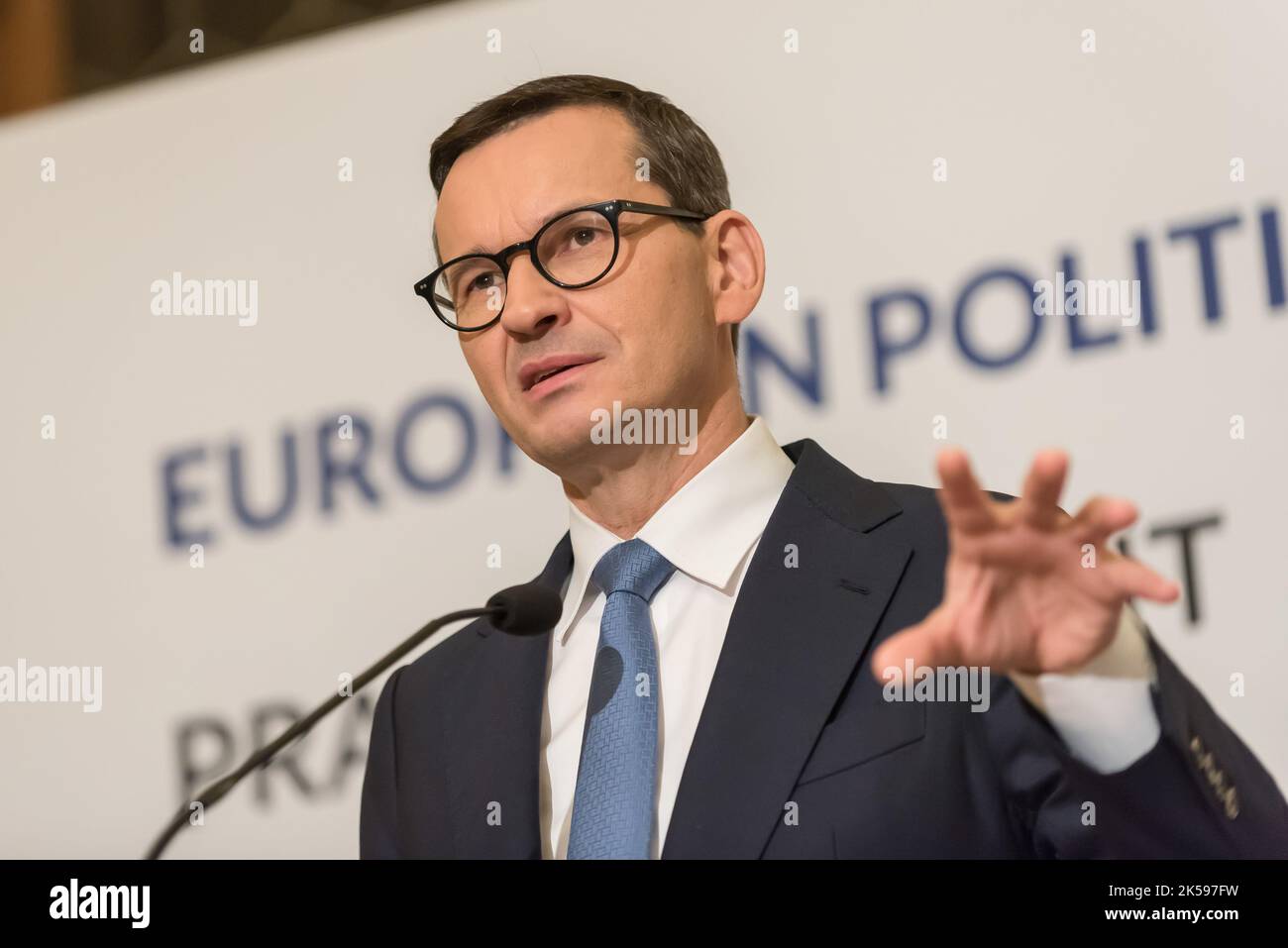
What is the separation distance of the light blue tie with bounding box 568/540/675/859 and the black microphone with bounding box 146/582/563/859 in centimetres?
10

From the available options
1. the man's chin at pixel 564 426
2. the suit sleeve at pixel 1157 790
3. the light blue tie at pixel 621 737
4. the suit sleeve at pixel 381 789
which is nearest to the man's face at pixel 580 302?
the man's chin at pixel 564 426

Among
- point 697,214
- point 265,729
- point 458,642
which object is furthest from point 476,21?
point 265,729

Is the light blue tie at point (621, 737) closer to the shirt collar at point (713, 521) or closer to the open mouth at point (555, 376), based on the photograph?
the shirt collar at point (713, 521)

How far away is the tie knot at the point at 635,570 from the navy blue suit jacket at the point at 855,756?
0.43ft

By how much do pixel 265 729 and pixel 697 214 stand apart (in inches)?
39.7

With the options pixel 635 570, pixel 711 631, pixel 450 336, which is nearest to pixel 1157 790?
pixel 711 631

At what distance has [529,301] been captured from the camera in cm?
176

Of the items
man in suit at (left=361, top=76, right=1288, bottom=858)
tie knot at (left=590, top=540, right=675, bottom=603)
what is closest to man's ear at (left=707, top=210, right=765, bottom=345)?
man in suit at (left=361, top=76, right=1288, bottom=858)

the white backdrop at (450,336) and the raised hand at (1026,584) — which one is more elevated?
the white backdrop at (450,336)

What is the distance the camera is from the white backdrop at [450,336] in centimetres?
196

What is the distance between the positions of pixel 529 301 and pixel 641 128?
0.31 metres

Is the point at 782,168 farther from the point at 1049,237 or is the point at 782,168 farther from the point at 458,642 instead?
the point at 458,642

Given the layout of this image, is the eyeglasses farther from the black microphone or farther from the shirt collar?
the black microphone

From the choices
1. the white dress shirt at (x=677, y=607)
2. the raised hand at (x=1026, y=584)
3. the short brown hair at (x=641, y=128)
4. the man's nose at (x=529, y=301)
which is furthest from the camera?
the short brown hair at (x=641, y=128)
